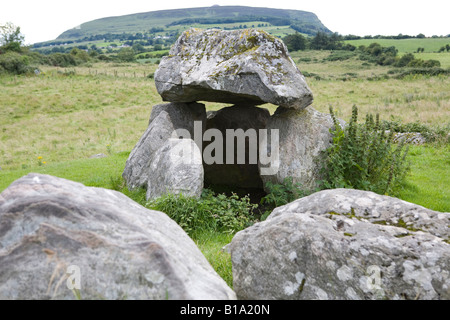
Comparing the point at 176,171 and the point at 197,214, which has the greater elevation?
the point at 176,171

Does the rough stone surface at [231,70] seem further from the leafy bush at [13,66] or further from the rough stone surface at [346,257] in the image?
the leafy bush at [13,66]

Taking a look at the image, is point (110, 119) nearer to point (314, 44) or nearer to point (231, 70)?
point (231, 70)

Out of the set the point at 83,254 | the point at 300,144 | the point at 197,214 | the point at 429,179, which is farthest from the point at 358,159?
the point at 83,254

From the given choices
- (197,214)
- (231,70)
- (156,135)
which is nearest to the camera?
(197,214)

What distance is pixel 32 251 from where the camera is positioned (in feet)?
9.20

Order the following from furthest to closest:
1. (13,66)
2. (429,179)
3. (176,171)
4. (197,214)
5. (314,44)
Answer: (314,44) < (13,66) < (429,179) < (176,171) < (197,214)

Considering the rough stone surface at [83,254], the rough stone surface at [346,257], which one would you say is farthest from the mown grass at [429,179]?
the rough stone surface at [83,254]

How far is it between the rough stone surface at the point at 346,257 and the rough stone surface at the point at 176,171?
3.96m

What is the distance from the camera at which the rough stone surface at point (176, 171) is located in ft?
26.3

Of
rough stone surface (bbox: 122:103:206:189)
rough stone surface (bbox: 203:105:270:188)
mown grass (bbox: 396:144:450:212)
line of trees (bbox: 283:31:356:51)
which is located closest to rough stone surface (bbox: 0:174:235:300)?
rough stone surface (bbox: 122:103:206:189)

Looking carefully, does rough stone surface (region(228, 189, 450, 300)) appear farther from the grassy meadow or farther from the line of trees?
the line of trees

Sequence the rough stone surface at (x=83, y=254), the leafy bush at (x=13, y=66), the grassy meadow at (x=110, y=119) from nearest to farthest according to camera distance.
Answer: the rough stone surface at (x=83, y=254)
the grassy meadow at (x=110, y=119)
the leafy bush at (x=13, y=66)

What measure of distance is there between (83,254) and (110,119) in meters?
23.2

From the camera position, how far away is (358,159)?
27.9 ft
